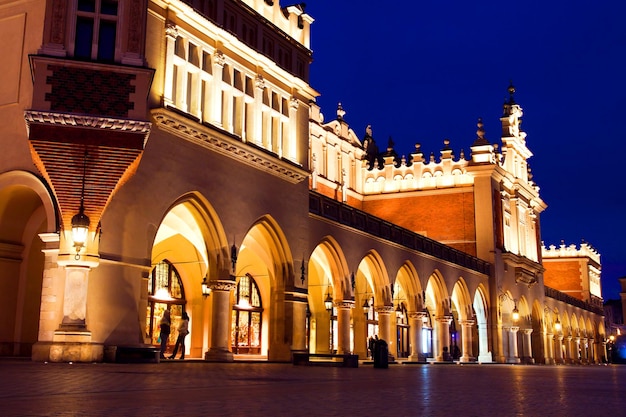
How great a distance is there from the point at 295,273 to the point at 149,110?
9.47m

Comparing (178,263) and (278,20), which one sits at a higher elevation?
(278,20)

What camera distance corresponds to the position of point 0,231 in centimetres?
2178

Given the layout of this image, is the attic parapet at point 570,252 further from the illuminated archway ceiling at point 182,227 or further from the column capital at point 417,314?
the illuminated archway ceiling at point 182,227

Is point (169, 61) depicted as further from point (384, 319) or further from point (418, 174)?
point (418, 174)

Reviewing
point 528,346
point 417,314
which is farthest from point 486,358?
point 417,314

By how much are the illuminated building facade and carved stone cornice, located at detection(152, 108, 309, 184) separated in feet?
0.19

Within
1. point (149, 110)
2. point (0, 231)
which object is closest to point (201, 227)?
point (149, 110)

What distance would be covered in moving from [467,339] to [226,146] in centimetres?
2670

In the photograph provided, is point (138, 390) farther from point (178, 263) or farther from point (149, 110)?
point (178, 263)

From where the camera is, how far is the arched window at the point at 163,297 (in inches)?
1148

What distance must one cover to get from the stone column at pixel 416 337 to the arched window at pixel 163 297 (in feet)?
44.5

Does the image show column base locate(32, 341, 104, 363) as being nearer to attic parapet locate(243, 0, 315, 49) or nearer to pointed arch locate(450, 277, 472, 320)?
attic parapet locate(243, 0, 315, 49)

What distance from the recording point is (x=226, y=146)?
25.1 meters

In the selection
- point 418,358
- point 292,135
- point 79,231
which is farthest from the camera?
point 418,358
